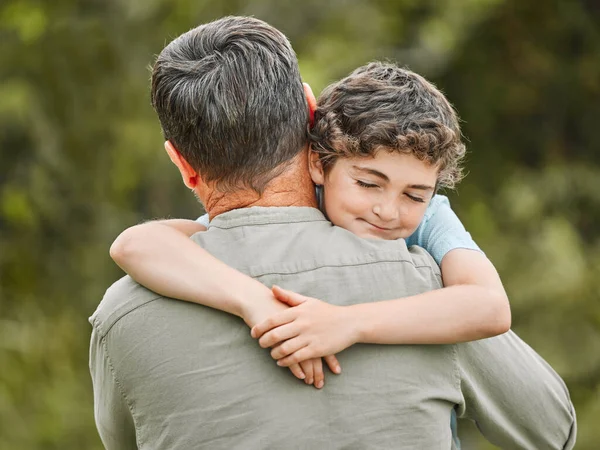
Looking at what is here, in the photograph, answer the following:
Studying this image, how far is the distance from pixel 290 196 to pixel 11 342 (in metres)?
6.02

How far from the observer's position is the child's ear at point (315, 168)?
6.67 feet

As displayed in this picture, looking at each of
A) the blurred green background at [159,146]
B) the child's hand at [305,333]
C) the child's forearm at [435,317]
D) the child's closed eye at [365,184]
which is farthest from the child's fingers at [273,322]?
the blurred green background at [159,146]

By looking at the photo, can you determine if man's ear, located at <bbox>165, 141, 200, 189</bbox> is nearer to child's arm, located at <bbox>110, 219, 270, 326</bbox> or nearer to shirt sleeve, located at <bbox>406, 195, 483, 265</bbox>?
child's arm, located at <bbox>110, 219, 270, 326</bbox>

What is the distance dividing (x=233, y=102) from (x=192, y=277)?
1.15ft

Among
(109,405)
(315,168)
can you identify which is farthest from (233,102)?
(109,405)

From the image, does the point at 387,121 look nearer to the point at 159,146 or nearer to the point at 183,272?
the point at 183,272

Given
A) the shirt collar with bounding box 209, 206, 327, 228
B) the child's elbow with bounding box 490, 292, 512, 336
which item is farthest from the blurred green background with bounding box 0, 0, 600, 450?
the shirt collar with bounding box 209, 206, 327, 228

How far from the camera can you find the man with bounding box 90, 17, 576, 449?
1741 millimetres

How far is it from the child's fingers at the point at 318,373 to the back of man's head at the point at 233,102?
38 cm

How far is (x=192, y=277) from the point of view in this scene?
177 cm

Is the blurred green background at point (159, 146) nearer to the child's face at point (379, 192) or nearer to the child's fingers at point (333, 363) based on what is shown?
the child's face at point (379, 192)

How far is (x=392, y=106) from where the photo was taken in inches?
79.6

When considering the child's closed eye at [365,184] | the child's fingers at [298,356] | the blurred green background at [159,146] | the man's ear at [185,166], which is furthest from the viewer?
the blurred green background at [159,146]

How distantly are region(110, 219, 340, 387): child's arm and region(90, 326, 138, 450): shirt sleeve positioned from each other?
160 millimetres
